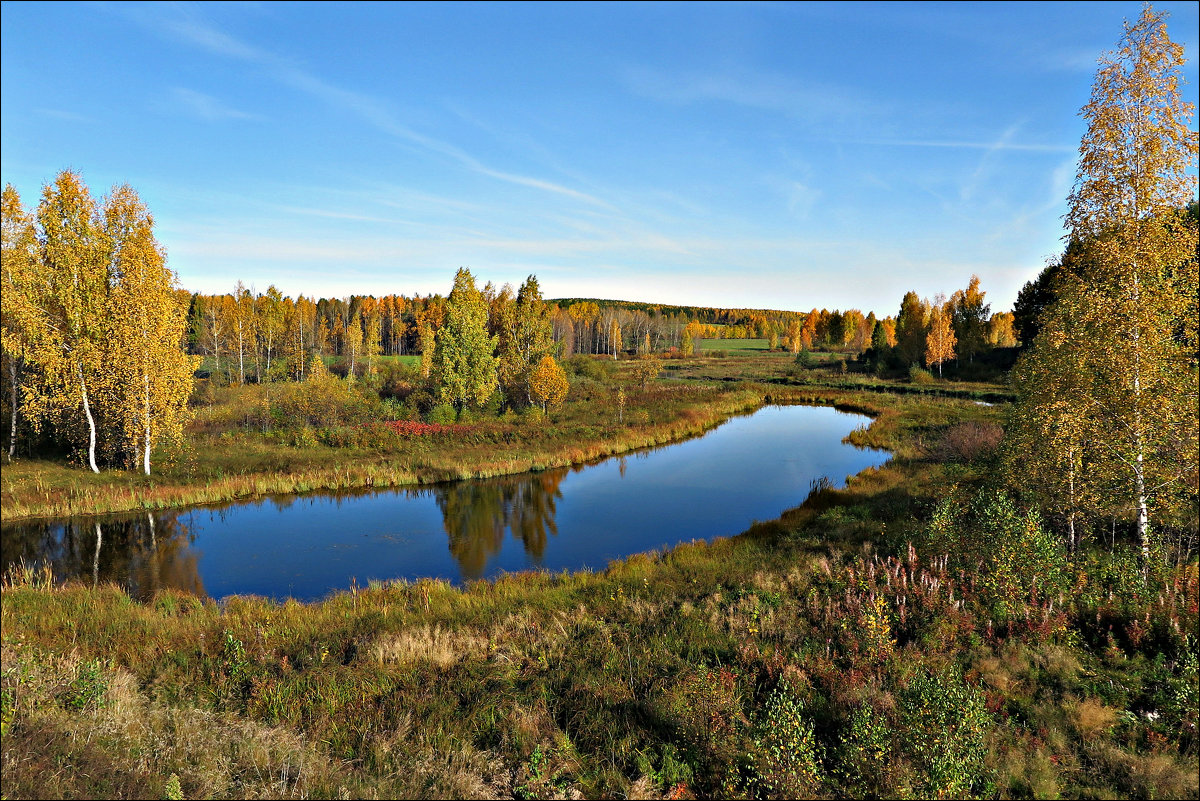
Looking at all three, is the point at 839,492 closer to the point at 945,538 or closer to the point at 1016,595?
the point at 945,538

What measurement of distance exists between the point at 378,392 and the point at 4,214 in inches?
1054

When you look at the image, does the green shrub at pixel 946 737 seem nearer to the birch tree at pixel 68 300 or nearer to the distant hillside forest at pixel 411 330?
the birch tree at pixel 68 300

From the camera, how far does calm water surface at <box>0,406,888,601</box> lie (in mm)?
16000

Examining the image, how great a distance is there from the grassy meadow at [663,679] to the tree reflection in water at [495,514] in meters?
3.77

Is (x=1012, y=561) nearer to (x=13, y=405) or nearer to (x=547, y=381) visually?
(x=547, y=381)

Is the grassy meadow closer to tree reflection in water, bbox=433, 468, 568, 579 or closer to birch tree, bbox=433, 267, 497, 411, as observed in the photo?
tree reflection in water, bbox=433, 468, 568, 579

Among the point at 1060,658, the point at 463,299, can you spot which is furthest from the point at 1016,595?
the point at 463,299

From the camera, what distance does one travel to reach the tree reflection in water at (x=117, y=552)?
1514cm

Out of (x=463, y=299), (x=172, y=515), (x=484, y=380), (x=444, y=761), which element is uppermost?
(x=463, y=299)

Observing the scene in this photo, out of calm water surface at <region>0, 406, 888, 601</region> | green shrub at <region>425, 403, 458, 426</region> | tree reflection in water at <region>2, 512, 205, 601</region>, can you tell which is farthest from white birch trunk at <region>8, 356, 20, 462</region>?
green shrub at <region>425, 403, 458, 426</region>

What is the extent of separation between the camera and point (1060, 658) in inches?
332

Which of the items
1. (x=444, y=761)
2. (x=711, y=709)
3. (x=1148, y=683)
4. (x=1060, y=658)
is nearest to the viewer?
(x=444, y=761)

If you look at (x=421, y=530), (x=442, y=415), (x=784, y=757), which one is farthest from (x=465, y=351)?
(x=784, y=757)

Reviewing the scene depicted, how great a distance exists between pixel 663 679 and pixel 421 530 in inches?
531
